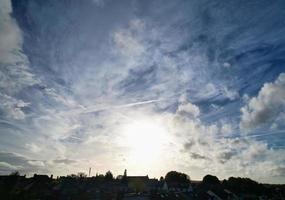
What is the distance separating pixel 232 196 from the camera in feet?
272

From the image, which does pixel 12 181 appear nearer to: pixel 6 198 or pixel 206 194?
pixel 6 198

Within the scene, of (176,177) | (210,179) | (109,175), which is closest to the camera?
(109,175)

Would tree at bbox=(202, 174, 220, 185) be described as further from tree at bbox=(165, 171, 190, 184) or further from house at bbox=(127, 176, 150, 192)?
house at bbox=(127, 176, 150, 192)

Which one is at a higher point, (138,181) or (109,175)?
(109,175)

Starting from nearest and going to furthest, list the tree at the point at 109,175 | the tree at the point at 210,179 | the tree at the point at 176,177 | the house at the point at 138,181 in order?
the house at the point at 138,181 < the tree at the point at 109,175 < the tree at the point at 210,179 < the tree at the point at 176,177

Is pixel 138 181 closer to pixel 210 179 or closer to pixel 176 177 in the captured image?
pixel 176 177

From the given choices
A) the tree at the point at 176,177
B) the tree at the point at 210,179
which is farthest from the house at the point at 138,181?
the tree at the point at 210,179

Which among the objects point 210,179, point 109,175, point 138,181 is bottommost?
point 138,181

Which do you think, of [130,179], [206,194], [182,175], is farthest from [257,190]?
[130,179]

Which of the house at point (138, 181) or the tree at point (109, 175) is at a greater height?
the tree at point (109, 175)

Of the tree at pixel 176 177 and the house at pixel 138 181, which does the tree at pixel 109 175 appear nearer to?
the house at pixel 138 181

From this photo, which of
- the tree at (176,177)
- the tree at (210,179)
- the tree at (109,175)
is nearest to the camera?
the tree at (109,175)

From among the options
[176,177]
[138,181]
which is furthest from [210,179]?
[138,181]

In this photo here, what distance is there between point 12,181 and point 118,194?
33.7 metres
